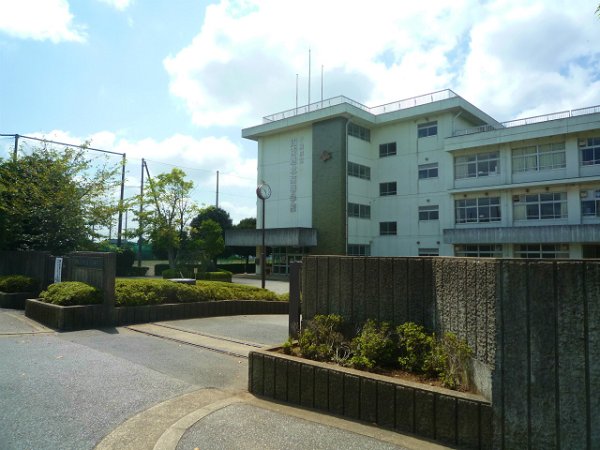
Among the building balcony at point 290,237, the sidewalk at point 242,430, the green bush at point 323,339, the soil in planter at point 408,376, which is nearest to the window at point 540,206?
the building balcony at point 290,237

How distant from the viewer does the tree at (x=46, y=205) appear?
1612 cm

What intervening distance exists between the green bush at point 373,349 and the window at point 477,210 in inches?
1289

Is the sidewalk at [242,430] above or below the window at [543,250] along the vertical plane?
below

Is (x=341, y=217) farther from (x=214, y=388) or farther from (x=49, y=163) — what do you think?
(x=214, y=388)

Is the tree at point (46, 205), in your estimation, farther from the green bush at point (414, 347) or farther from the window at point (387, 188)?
the window at point (387, 188)

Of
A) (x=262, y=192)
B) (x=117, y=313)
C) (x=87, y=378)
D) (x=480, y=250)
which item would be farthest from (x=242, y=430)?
(x=480, y=250)

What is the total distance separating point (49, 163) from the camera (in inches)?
683

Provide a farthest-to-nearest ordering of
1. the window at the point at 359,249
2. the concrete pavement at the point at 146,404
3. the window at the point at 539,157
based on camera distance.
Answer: the window at the point at 359,249
the window at the point at 539,157
the concrete pavement at the point at 146,404

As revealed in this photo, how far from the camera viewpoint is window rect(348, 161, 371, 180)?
4038 cm

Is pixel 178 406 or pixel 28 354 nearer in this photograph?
pixel 178 406

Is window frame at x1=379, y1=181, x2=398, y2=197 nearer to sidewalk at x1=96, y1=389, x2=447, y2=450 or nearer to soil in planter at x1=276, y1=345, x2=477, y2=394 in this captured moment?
soil in planter at x1=276, y1=345, x2=477, y2=394

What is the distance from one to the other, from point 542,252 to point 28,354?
3354 cm

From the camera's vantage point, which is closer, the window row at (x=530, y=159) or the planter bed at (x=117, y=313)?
the planter bed at (x=117, y=313)

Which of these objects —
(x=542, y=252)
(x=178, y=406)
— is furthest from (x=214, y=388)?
(x=542, y=252)
